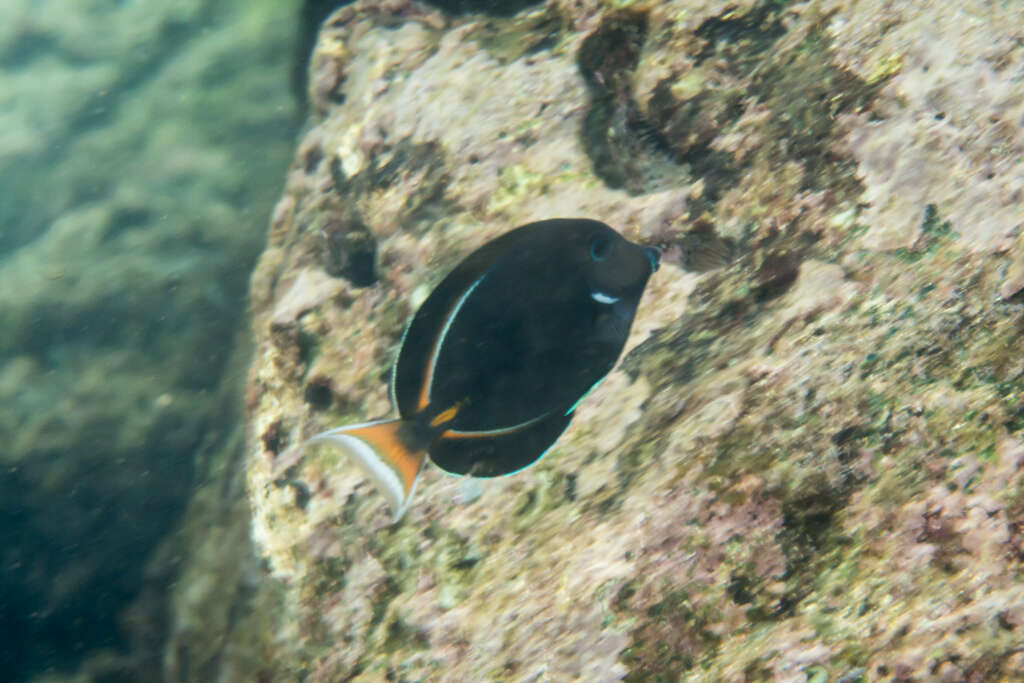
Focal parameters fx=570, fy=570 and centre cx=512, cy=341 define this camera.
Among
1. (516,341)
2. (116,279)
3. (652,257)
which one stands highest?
(652,257)

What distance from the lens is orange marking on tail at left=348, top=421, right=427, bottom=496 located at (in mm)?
1310

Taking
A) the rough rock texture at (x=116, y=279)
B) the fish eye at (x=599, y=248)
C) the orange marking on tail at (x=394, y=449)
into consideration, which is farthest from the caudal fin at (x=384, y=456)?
the rough rock texture at (x=116, y=279)

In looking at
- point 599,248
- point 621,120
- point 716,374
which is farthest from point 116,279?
point 716,374

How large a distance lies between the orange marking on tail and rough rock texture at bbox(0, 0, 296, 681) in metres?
2.69

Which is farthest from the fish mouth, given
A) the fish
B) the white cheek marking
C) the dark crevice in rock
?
the dark crevice in rock

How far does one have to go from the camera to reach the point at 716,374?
1.52 m

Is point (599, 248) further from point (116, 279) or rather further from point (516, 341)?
point (116, 279)

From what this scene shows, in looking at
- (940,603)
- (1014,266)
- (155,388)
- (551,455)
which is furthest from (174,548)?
(1014,266)

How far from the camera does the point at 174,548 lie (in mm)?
3512

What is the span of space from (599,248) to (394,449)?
2.42 feet

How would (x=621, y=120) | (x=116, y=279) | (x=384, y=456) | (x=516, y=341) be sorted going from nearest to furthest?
(x=384, y=456), (x=516, y=341), (x=621, y=120), (x=116, y=279)

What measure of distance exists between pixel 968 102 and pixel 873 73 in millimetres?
276

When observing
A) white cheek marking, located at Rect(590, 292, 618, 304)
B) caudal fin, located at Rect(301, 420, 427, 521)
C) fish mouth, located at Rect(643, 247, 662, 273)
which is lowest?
caudal fin, located at Rect(301, 420, 427, 521)

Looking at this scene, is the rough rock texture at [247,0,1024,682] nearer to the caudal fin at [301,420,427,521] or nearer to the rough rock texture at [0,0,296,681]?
the caudal fin at [301,420,427,521]
